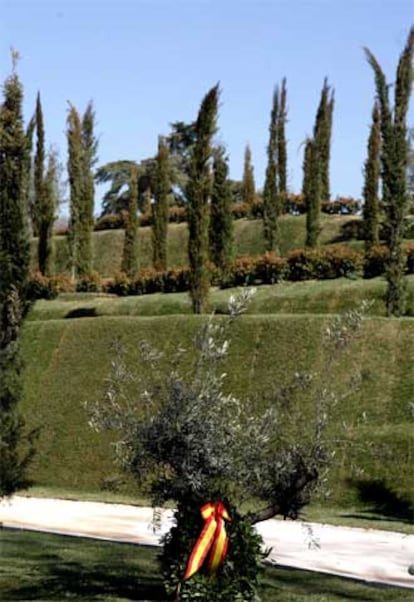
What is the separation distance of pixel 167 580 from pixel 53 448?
12.0 m

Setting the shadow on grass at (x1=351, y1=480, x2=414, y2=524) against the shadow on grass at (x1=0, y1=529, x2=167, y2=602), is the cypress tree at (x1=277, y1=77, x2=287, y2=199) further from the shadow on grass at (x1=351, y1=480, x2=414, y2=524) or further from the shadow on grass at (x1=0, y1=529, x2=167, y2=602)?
the shadow on grass at (x1=0, y1=529, x2=167, y2=602)

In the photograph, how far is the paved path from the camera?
11648 mm

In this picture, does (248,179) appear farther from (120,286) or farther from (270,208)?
(120,286)

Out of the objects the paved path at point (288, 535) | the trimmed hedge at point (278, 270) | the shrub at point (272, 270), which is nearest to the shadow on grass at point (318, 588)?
the paved path at point (288, 535)

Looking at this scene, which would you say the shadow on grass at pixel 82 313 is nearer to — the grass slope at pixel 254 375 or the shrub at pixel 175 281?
the shrub at pixel 175 281

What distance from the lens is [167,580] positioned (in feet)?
27.7

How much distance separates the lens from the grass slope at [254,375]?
56.0 feet

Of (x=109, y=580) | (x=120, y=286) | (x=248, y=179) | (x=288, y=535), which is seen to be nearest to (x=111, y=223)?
(x=248, y=179)

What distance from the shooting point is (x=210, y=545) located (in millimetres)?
8109

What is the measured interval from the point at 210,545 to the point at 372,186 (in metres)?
24.2

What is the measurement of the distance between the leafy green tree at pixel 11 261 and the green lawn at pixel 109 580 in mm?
2600

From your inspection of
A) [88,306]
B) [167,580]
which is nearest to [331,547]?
[167,580]

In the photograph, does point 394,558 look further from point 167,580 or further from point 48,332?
point 48,332

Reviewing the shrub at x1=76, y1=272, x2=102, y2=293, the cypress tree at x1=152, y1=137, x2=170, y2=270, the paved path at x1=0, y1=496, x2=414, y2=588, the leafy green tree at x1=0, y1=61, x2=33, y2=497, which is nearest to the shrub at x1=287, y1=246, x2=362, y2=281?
the cypress tree at x1=152, y1=137, x2=170, y2=270
